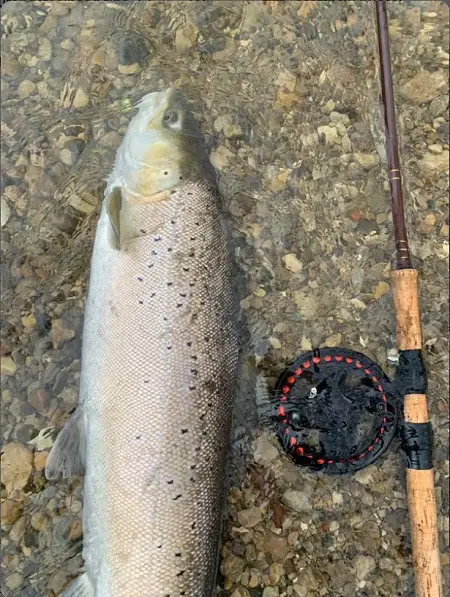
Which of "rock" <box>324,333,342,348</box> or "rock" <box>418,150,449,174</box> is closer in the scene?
"rock" <box>324,333,342,348</box>

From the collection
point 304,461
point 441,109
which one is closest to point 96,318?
point 304,461

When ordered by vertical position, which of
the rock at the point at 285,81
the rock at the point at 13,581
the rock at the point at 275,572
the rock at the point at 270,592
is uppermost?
the rock at the point at 285,81

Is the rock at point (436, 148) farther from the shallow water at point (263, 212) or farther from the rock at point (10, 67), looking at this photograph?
the rock at point (10, 67)

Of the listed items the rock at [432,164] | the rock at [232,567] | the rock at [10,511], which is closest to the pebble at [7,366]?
the rock at [10,511]

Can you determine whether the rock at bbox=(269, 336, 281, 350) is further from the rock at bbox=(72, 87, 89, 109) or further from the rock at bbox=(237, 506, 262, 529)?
the rock at bbox=(72, 87, 89, 109)

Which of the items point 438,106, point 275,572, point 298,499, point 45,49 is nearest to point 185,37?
point 45,49

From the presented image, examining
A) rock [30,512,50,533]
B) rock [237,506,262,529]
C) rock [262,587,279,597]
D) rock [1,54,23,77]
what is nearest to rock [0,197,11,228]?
rock [1,54,23,77]
